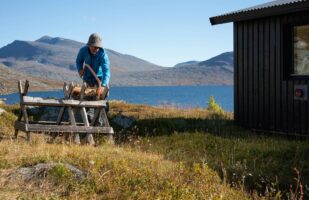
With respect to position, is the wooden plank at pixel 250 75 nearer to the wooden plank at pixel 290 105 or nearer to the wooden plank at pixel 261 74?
the wooden plank at pixel 261 74

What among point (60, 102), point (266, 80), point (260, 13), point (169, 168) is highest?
point (260, 13)

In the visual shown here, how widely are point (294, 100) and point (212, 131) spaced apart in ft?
8.07

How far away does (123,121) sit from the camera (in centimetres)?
1639

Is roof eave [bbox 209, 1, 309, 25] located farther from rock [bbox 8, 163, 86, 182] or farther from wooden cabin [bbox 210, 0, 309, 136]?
rock [bbox 8, 163, 86, 182]

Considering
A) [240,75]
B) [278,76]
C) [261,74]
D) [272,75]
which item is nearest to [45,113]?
[240,75]

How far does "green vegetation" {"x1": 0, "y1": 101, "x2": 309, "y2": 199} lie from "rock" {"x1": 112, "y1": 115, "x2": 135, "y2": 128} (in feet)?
5.59

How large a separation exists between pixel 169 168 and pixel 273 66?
7.36 metres

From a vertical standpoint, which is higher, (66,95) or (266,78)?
(266,78)

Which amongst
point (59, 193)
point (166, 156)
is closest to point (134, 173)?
point (59, 193)

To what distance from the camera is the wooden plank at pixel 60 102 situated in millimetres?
11266

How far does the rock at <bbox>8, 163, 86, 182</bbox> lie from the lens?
7.27 metres

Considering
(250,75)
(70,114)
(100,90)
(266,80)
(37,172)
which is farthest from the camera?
(250,75)

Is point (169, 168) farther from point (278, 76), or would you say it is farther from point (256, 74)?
point (256, 74)

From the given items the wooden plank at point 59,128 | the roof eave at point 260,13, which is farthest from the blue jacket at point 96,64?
the roof eave at point 260,13
